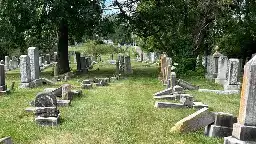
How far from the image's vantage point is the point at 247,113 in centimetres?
890

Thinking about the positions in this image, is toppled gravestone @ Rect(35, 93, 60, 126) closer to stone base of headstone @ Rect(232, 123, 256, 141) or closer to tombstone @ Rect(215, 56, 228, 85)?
stone base of headstone @ Rect(232, 123, 256, 141)

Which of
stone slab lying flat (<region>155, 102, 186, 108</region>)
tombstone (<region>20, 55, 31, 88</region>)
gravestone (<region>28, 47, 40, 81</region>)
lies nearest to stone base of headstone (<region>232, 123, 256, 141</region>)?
stone slab lying flat (<region>155, 102, 186, 108</region>)

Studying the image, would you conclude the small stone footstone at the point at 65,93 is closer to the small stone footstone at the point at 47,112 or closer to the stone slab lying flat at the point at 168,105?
the stone slab lying flat at the point at 168,105

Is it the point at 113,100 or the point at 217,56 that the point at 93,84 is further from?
the point at 217,56

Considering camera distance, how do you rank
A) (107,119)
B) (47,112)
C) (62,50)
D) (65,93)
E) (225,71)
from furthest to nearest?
(62,50) < (225,71) < (65,93) < (107,119) < (47,112)

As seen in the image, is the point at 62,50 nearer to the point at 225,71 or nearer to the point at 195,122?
the point at 225,71

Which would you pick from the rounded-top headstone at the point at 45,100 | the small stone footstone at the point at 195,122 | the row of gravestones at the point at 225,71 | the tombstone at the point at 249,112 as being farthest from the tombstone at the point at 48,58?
the tombstone at the point at 249,112

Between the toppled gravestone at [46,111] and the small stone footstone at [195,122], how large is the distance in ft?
11.1

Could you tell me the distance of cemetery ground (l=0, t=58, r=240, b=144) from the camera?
1092 centimetres

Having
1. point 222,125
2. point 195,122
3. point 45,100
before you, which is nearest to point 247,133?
point 222,125

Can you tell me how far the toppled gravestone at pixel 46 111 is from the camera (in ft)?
40.6

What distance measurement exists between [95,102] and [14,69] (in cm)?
2309

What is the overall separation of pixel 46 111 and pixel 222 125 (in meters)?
4.90

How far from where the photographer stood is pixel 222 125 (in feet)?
35.7
